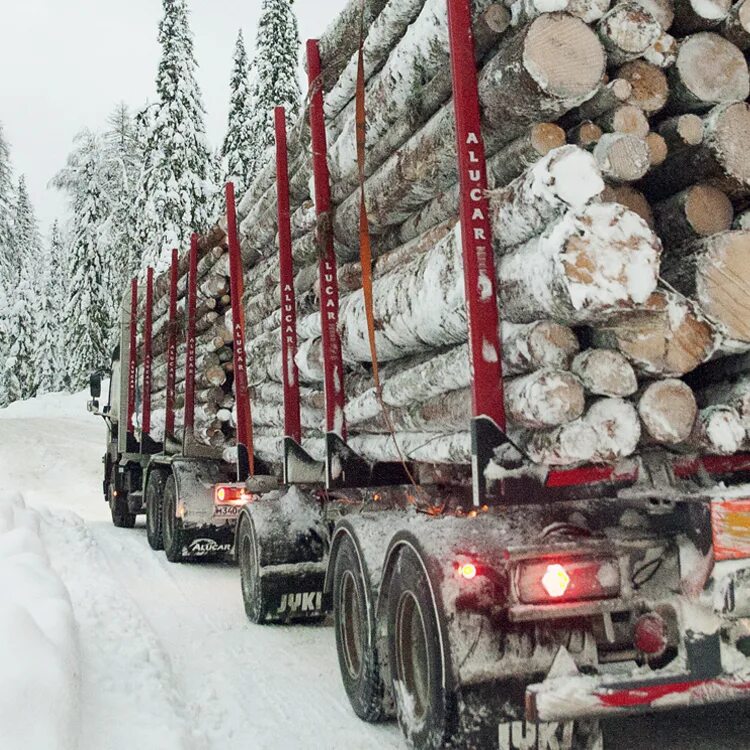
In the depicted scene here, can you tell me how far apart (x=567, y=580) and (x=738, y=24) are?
245 cm

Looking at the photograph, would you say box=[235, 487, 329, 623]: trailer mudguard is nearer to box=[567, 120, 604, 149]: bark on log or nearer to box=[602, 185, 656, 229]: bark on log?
box=[602, 185, 656, 229]: bark on log

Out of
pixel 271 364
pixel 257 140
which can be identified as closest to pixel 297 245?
pixel 271 364

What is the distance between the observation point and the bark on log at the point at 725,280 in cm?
337

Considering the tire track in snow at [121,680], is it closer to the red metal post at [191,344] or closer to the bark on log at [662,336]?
the red metal post at [191,344]

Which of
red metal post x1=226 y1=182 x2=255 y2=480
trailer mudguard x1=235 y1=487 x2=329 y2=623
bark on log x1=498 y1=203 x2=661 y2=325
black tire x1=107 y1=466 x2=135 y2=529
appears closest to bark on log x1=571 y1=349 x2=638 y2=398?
bark on log x1=498 y1=203 x2=661 y2=325

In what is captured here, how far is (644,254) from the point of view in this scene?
313cm

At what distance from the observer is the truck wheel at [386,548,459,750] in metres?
3.50

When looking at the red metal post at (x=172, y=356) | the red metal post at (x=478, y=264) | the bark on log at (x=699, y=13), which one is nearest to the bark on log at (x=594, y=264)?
the red metal post at (x=478, y=264)

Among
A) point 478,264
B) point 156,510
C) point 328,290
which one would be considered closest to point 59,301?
point 156,510

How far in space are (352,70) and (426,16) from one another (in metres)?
1.45

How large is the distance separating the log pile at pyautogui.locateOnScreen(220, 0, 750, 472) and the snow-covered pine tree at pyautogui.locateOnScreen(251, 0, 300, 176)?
32686 mm

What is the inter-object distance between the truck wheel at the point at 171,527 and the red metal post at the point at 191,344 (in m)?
0.81

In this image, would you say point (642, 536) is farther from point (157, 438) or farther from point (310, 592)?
point (157, 438)

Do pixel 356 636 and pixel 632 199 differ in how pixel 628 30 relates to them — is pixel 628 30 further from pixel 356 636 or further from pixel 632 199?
pixel 356 636
